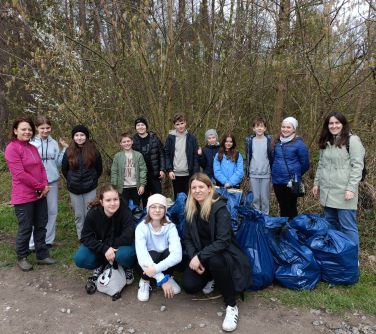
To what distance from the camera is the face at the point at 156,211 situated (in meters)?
3.31

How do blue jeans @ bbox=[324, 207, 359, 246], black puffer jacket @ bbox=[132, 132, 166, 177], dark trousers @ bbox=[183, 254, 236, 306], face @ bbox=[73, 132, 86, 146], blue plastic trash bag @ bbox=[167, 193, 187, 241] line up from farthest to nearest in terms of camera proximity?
black puffer jacket @ bbox=[132, 132, 166, 177] → face @ bbox=[73, 132, 86, 146] → blue plastic trash bag @ bbox=[167, 193, 187, 241] → blue jeans @ bbox=[324, 207, 359, 246] → dark trousers @ bbox=[183, 254, 236, 306]

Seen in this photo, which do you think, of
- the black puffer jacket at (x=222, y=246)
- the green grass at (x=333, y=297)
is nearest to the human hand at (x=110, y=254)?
the black puffer jacket at (x=222, y=246)

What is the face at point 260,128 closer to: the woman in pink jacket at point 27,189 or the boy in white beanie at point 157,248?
the boy in white beanie at point 157,248

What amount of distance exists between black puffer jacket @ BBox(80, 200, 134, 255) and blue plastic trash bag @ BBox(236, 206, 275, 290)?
115cm

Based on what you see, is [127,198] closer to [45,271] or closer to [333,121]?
[45,271]

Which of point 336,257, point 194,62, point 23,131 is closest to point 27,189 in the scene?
point 23,131

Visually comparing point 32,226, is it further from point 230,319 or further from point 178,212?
point 230,319

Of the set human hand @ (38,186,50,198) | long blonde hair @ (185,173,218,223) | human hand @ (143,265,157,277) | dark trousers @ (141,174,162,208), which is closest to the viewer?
human hand @ (143,265,157,277)

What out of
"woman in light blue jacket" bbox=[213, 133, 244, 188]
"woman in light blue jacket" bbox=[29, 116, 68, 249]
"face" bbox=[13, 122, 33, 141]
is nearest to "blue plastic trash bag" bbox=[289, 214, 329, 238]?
"woman in light blue jacket" bbox=[213, 133, 244, 188]

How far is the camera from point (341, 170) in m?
3.62

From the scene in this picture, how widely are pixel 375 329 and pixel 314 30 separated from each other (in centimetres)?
402

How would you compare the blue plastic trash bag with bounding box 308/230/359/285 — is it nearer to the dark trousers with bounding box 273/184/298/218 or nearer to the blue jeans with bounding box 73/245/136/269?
the dark trousers with bounding box 273/184/298/218

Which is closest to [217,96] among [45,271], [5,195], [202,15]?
[202,15]

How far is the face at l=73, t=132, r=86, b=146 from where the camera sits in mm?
4188
